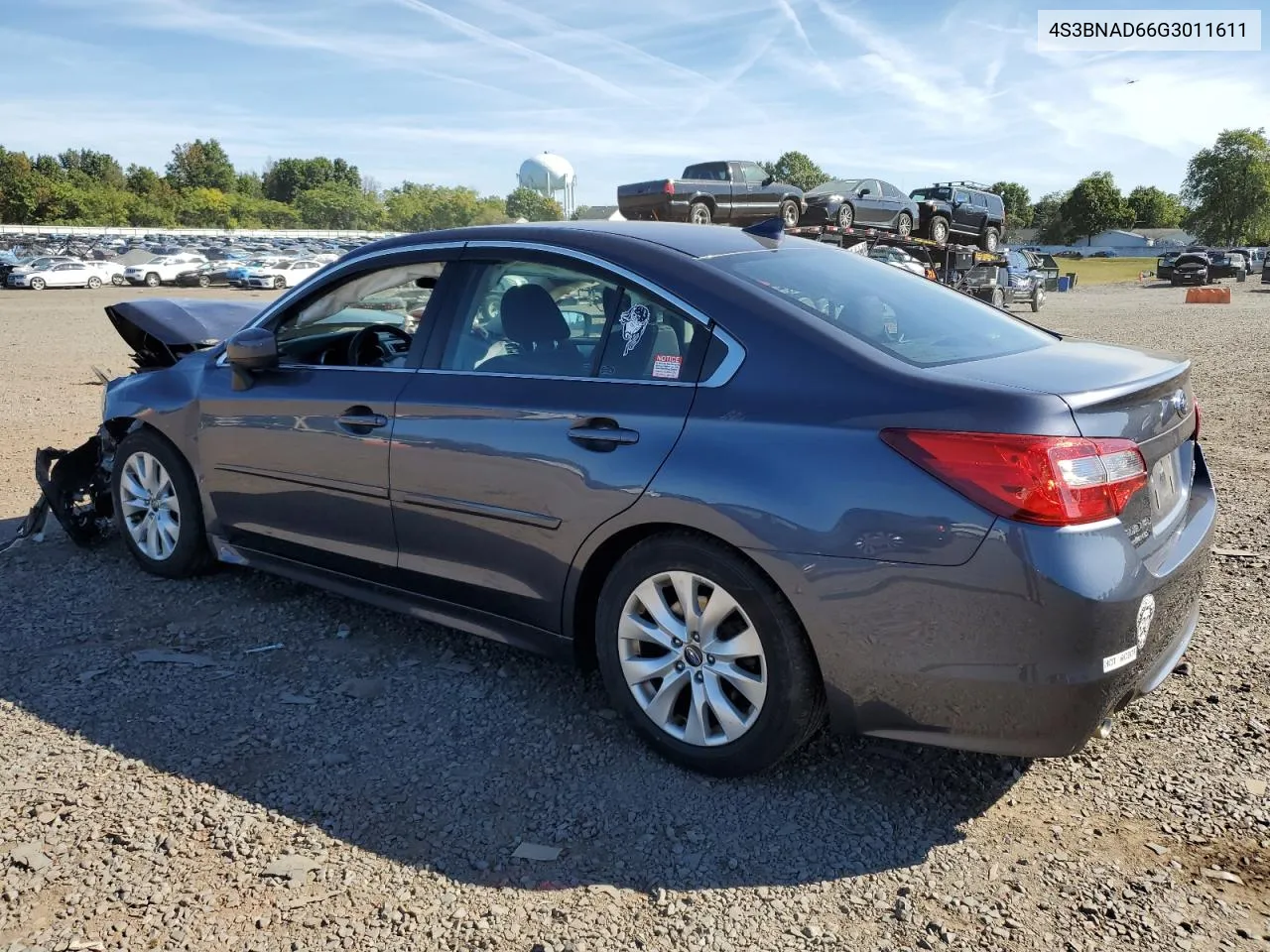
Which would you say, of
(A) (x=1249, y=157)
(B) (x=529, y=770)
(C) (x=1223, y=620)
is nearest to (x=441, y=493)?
(B) (x=529, y=770)

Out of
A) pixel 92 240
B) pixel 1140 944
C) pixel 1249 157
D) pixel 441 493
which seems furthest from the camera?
pixel 1249 157

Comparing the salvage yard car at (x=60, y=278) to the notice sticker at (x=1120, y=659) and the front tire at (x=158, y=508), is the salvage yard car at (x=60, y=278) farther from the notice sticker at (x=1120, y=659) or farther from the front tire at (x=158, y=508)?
the notice sticker at (x=1120, y=659)

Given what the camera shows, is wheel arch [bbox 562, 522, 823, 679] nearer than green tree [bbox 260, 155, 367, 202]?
Yes

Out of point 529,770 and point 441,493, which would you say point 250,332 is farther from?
point 529,770

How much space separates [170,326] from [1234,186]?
131m

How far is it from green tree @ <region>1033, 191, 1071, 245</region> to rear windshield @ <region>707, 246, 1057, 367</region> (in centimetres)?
15243

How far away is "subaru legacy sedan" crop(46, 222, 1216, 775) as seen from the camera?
8.43ft

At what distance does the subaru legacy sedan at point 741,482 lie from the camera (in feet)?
8.43

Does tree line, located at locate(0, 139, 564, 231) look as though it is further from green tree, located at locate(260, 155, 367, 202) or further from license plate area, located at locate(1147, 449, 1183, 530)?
license plate area, located at locate(1147, 449, 1183, 530)

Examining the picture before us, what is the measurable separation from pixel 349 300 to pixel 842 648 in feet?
8.96

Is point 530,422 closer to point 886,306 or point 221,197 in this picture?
point 886,306

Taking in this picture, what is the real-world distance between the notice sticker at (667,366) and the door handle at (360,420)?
1164 millimetres

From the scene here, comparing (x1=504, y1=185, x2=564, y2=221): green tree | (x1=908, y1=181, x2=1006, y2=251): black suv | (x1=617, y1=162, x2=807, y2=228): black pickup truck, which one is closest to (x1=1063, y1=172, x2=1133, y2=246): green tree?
(x1=504, y1=185, x2=564, y2=221): green tree

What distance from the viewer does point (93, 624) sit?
14.6 feet
